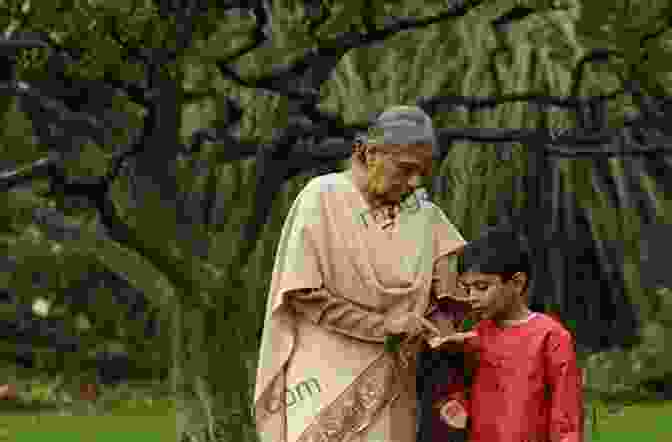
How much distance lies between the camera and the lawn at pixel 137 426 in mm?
21094

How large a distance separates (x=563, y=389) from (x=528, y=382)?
0.46 feet

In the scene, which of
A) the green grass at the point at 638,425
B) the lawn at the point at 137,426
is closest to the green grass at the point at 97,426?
the lawn at the point at 137,426

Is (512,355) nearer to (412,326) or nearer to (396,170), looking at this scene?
(412,326)

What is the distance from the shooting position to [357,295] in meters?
7.41

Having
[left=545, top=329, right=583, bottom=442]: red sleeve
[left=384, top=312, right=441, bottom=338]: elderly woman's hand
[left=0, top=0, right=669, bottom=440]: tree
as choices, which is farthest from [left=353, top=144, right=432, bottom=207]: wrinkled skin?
[left=0, top=0, right=669, bottom=440]: tree

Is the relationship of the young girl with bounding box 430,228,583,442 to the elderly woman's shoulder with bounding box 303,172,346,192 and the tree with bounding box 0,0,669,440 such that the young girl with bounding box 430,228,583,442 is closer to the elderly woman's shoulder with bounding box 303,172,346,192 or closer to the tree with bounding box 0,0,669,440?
the elderly woman's shoulder with bounding box 303,172,346,192

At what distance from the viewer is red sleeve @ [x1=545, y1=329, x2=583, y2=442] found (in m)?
7.17

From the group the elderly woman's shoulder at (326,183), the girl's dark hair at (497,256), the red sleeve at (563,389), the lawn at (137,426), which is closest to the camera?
the red sleeve at (563,389)

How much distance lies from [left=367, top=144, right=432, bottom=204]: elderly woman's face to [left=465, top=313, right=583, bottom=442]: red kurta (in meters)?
0.64

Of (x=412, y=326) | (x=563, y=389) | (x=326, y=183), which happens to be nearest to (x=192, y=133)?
(x=326, y=183)

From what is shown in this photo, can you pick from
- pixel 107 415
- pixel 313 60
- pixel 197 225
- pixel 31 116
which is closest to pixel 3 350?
pixel 107 415

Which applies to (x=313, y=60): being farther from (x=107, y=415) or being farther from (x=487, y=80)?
(x=107, y=415)

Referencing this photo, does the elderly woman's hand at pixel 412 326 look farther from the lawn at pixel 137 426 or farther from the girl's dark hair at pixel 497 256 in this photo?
the lawn at pixel 137 426

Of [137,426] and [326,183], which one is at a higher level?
[326,183]
